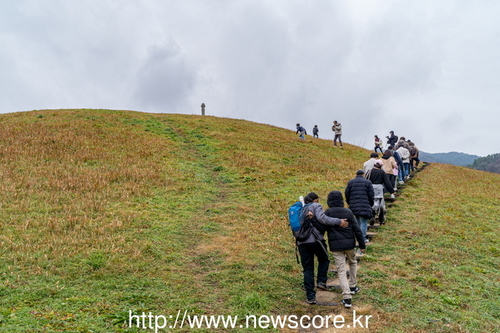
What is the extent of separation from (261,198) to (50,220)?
31.4 feet

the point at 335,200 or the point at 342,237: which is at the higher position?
the point at 335,200

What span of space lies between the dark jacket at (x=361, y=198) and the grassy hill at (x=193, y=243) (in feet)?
5.23

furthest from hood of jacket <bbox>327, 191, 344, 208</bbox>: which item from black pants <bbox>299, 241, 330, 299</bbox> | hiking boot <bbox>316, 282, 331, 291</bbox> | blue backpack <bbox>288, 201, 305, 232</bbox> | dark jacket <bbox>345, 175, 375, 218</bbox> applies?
dark jacket <bbox>345, 175, 375, 218</bbox>

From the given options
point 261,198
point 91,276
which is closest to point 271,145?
point 261,198

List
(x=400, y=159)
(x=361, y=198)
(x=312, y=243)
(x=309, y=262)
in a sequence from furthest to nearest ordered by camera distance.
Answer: (x=400, y=159) → (x=361, y=198) → (x=309, y=262) → (x=312, y=243)

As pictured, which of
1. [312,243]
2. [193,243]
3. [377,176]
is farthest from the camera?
[377,176]

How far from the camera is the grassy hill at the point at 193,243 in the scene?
833 cm

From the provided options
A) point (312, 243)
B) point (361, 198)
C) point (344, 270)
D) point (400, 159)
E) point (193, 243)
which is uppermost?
point (400, 159)

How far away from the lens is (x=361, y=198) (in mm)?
11820

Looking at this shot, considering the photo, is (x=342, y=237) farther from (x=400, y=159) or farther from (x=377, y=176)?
(x=400, y=159)

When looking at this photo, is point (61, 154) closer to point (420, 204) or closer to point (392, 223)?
point (392, 223)

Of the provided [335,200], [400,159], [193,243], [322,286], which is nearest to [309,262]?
[322,286]

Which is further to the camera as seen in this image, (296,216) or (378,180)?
(378,180)

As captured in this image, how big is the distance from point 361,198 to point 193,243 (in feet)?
19.1
